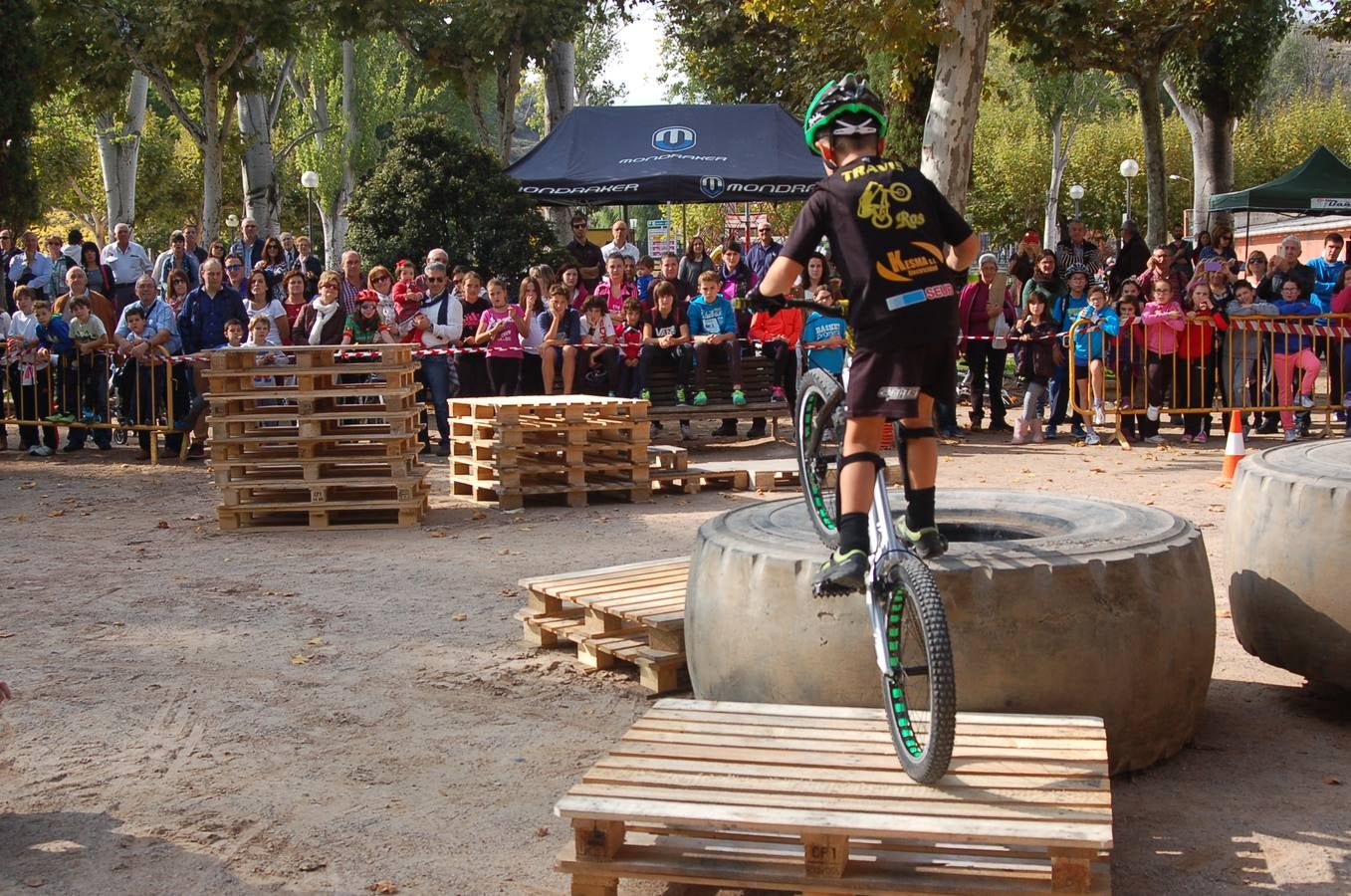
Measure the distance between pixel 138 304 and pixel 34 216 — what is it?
207 inches

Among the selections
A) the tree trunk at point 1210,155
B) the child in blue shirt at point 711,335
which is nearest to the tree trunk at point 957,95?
the child in blue shirt at point 711,335

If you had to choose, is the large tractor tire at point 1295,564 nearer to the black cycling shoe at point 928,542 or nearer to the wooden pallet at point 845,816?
the wooden pallet at point 845,816

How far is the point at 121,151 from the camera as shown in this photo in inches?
1332

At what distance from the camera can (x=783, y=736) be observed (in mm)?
4859

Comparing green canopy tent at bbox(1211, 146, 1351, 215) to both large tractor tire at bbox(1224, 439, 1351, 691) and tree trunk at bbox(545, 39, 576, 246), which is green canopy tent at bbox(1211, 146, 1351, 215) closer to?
tree trunk at bbox(545, 39, 576, 246)

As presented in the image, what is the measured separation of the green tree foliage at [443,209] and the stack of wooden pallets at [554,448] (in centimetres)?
724

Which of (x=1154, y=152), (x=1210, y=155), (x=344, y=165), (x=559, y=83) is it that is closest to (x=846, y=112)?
(x=1154, y=152)

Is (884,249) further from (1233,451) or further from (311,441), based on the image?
(1233,451)

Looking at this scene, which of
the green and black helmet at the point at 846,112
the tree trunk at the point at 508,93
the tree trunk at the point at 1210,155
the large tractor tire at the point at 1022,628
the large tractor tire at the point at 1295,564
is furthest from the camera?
the tree trunk at the point at 508,93

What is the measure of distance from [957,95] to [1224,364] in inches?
170

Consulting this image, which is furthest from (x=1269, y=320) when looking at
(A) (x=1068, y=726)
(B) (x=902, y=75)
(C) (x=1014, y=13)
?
(A) (x=1068, y=726)

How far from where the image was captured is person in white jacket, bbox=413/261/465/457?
15281 mm

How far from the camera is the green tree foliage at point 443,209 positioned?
1981 cm

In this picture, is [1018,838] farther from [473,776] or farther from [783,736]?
[473,776]
